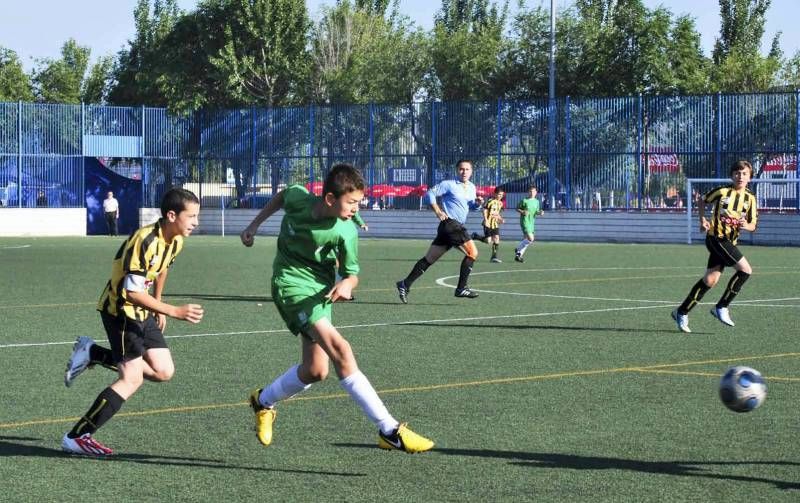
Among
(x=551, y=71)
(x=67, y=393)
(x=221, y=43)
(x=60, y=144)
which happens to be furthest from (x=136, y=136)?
(x=67, y=393)

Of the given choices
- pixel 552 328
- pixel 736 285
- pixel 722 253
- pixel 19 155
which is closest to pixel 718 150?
pixel 19 155

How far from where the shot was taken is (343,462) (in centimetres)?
783

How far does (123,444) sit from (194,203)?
1489mm

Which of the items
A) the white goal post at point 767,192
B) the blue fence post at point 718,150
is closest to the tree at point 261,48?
the blue fence post at point 718,150

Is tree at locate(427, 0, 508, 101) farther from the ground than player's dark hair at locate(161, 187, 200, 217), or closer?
farther from the ground

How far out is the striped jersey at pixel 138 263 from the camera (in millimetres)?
8047

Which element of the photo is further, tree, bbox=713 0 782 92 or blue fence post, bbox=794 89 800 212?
tree, bbox=713 0 782 92

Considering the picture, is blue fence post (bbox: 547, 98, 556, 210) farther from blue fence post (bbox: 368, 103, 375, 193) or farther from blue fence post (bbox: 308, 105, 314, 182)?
blue fence post (bbox: 308, 105, 314, 182)

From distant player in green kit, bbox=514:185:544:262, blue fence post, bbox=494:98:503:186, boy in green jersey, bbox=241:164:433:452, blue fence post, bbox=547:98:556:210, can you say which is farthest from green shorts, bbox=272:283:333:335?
blue fence post, bbox=494:98:503:186

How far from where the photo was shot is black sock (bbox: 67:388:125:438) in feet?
26.3

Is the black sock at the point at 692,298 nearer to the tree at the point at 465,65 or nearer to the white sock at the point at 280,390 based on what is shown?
the white sock at the point at 280,390

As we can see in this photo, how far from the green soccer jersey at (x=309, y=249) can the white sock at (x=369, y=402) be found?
57 cm

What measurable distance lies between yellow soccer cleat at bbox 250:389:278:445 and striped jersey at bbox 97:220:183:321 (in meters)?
0.82

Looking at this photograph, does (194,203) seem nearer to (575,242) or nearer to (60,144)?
(575,242)
